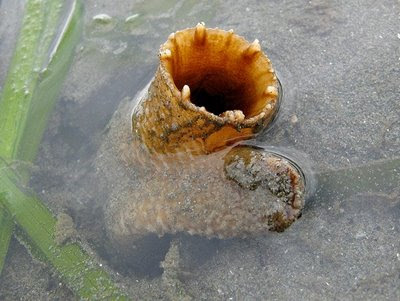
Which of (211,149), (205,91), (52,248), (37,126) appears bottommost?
(52,248)

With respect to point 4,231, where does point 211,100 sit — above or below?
above

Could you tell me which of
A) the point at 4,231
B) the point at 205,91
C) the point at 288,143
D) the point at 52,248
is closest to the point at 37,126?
the point at 4,231

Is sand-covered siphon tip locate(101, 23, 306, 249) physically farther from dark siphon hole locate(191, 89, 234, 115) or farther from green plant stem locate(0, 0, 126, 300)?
green plant stem locate(0, 0, 126, 300)

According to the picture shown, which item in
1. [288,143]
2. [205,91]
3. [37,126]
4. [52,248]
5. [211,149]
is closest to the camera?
[211,149]

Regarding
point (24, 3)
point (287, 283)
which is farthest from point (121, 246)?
point (24, 3)

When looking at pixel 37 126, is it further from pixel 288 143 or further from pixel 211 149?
pixel 288 143

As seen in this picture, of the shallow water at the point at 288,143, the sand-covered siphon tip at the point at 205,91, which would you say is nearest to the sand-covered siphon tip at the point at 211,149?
the sand-covered siphon tip at the point at 205,91

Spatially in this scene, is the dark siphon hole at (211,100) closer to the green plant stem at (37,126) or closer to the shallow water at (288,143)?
the shallow water at (288,143)

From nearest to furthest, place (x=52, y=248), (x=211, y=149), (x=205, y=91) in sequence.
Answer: (x=211, y=149) < (x=205, y=91) < (x=52, y=248)
